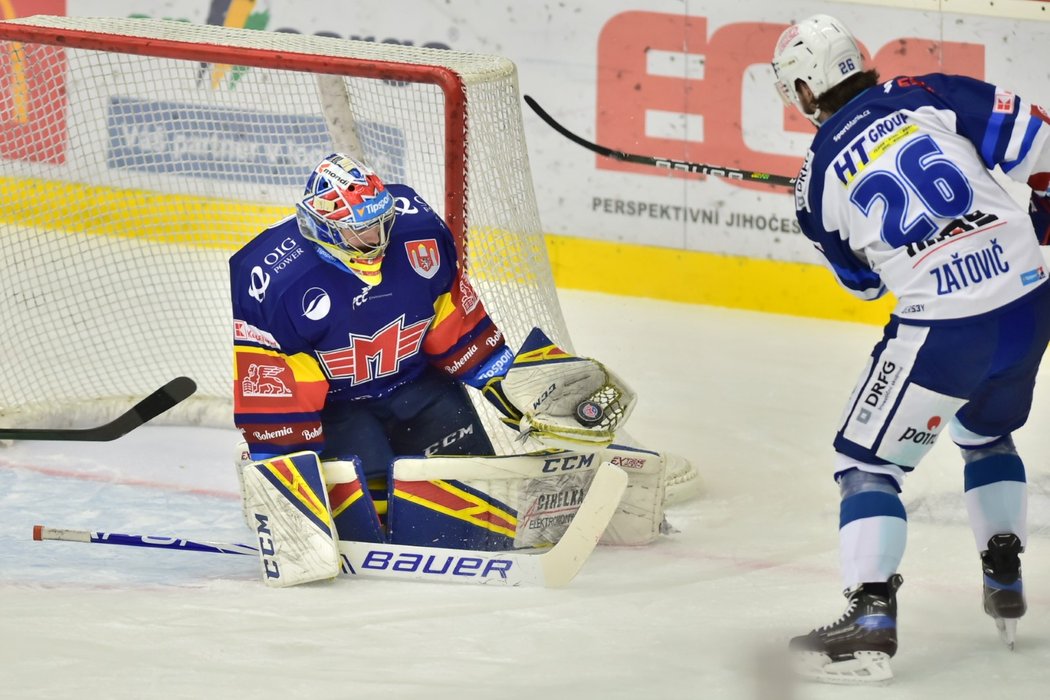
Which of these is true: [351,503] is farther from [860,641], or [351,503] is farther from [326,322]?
[860,641]

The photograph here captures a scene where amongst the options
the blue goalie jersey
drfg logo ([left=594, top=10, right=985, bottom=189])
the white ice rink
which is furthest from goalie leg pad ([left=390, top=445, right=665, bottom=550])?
drfg logo ([left=594, top=10, right=985, bottom=189])

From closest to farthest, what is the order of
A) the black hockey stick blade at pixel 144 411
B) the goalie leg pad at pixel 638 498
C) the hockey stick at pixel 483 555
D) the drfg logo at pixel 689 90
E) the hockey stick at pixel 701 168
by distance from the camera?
the black hockey stick blade at pixel 144 411
the hockey stick at pixel 483 555
the goalie leg pad at pixel 638 498
the hockey stick at pixel 701 168
the drfg logo at pixel 689 90

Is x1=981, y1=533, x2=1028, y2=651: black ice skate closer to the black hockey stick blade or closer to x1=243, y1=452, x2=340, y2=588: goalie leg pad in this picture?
x1=243, y1=452, x2=340, y2=588: goalie leg pad

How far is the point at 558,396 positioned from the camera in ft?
11.7

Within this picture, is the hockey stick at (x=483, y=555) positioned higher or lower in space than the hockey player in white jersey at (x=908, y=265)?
lower

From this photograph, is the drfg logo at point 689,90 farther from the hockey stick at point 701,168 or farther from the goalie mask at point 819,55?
the goalie mask at point 819,55

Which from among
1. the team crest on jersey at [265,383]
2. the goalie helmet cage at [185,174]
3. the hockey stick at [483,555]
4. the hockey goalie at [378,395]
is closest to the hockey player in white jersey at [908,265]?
the hockey stick at [483,555]

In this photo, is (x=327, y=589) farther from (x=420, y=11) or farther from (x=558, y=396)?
(x=420, y=11)

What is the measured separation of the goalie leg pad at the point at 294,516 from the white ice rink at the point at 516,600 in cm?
6

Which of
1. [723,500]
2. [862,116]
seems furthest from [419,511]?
[862,116]

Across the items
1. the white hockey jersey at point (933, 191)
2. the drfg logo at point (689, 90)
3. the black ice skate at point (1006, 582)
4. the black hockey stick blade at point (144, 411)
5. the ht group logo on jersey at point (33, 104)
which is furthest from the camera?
the drfg logo at point (689, 90)

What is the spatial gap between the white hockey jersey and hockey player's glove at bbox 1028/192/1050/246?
0.43 feet

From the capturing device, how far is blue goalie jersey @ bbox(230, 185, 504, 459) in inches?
135

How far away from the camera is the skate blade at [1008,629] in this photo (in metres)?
3.11
